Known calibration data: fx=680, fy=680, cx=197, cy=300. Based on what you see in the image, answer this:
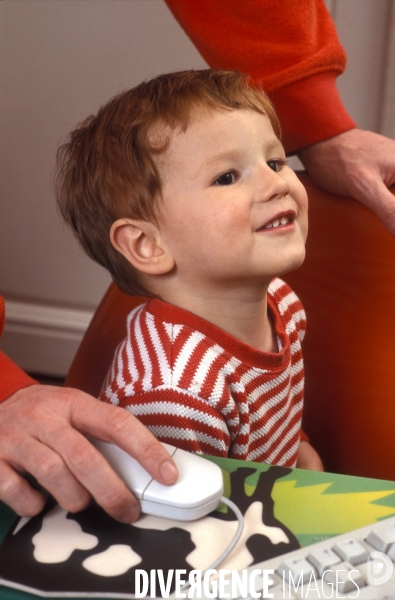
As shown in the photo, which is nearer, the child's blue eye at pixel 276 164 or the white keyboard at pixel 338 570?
the white keyboard at pixel 338 570

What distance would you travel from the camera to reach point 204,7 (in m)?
0.97

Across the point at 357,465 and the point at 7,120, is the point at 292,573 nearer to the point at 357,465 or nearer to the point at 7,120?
the point at 357,465

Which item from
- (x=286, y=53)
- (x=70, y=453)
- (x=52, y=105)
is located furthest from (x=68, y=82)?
Result: (x=70, y=453)

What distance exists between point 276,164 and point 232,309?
17cm

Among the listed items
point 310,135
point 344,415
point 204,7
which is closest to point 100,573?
point 344,415

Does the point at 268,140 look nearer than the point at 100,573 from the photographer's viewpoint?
No

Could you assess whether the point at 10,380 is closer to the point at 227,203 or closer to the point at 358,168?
the point at 227,203

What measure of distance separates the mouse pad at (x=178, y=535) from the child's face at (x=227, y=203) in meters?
0.28

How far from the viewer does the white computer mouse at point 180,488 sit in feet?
1.34

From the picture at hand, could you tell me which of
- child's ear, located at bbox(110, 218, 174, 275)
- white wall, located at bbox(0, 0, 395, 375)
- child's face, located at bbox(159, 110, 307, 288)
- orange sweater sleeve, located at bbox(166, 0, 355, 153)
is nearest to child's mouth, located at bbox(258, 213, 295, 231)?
child's face, located at bbox(159, 110, 307, 288)

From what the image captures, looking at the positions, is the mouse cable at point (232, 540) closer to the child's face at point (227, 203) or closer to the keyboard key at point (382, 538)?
the keyboard key at point (382, 538)

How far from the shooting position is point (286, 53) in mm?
923

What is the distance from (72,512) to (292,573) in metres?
0.14

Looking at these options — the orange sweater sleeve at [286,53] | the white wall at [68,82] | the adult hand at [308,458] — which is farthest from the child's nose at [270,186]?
the white wall at [68,82]
